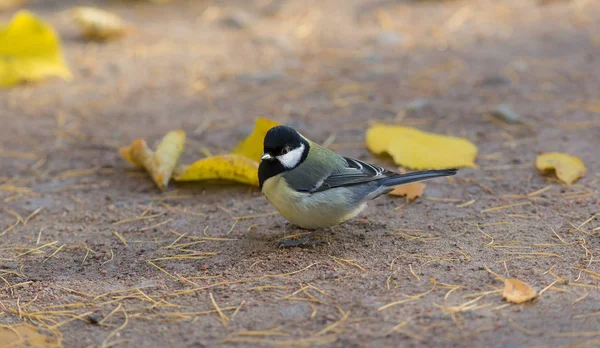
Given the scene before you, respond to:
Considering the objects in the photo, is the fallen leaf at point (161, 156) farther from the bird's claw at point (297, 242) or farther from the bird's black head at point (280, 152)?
the bird's claw at point (297, 242)

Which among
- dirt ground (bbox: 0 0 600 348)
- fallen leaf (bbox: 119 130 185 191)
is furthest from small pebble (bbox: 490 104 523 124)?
fallen leaf (bbox: 119 130 185 191)

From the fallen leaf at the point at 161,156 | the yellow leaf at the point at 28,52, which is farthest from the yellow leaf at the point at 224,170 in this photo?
the yellow leaf at the point at 28,52

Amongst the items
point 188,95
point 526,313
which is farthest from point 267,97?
point 526,313

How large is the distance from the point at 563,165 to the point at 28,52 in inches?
174

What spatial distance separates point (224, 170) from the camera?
4.17 metres

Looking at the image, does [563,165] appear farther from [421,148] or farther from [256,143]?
[256,143]

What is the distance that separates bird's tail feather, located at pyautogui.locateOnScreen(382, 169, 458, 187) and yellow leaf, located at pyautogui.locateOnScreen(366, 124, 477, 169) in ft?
2.84

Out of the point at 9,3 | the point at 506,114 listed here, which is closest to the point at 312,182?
the point at 506,114

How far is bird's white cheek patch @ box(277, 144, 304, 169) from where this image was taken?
348cm

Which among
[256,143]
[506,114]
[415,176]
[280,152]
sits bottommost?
[506,114]

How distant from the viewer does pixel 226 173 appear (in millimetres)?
4195

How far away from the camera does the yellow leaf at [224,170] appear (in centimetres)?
410

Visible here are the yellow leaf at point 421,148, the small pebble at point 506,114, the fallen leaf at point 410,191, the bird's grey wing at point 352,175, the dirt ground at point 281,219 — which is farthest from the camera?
the small pebble at point 506,114

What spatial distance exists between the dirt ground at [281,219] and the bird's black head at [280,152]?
39 centimetres
